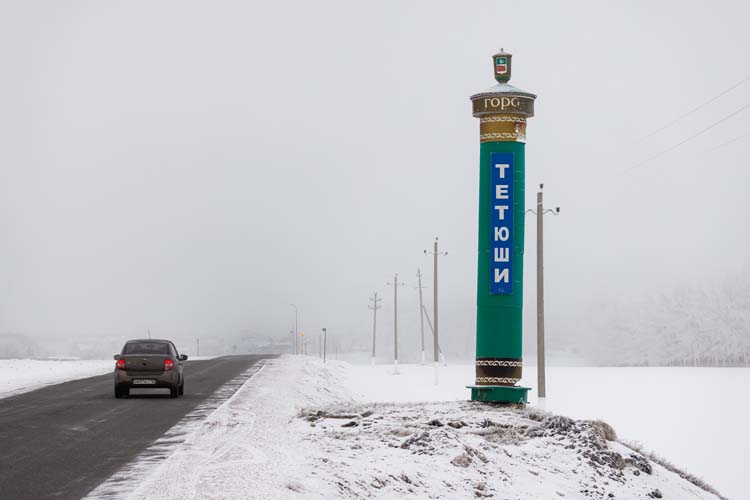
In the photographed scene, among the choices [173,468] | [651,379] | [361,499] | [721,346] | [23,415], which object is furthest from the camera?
[721,346]

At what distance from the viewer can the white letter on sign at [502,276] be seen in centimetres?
2473

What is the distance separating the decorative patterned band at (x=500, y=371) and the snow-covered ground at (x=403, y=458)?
0.89 metres

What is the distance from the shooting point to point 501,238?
2467 cm

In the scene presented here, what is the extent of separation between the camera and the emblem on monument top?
1046 inches

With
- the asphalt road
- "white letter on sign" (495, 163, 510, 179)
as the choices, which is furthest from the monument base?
the asphalt road

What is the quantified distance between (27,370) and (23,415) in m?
34.6

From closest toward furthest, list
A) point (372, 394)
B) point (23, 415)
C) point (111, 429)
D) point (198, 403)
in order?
point (111, 429)
point (23, 415)
point (198, 403)
point (372, 394)

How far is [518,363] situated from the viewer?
24.9 meters

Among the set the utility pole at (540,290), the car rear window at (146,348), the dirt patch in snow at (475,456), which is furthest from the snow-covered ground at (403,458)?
the utility pole at (540,290)

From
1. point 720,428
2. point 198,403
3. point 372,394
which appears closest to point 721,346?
A: point 720,428

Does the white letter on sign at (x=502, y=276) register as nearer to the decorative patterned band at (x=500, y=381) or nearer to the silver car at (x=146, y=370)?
the decorative patterned band at (x=500, y=381)

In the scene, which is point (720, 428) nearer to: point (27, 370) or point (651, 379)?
point (651, 379)

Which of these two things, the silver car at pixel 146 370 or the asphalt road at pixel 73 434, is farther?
the silver car at pixel 146 370

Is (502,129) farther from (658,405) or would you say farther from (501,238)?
(658,405)
